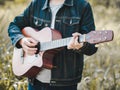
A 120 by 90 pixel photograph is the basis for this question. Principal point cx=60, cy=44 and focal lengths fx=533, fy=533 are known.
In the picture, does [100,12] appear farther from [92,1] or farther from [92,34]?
[92,34]

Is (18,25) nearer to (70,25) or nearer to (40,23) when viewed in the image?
(40,23)

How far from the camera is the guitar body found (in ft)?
12.7

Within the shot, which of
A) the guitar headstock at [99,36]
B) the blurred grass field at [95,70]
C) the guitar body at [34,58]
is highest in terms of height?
the guitar headstock at [99,36]

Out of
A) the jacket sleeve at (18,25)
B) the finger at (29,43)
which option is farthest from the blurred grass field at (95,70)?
the finger at (29,43)

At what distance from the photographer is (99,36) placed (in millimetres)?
3459

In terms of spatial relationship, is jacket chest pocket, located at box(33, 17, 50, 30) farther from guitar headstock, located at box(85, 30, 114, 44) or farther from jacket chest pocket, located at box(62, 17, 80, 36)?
guitar headstock, located at box(85, 30, 114, 44)

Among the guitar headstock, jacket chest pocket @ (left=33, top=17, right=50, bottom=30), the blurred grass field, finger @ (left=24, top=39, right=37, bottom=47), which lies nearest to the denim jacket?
jacket chest pocket @ (left=33, top=17, right=50, bottom=30)

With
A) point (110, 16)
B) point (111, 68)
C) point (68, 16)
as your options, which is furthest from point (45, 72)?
point (110, 16)

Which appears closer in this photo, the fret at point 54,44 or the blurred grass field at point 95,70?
the fret at point 54,44

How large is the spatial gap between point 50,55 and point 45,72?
13cm

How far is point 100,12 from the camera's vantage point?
11711mm

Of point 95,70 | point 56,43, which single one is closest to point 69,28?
point 56,43

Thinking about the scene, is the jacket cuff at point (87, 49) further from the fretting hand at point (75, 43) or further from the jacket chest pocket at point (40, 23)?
the jacket chest pocket at point (40, 23)

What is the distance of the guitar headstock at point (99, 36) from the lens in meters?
3.40
